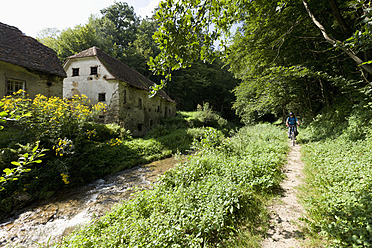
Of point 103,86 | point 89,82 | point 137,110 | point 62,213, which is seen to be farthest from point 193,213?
point 89,82

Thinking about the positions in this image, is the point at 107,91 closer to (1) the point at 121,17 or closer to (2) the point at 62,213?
(2) the point at 62,213

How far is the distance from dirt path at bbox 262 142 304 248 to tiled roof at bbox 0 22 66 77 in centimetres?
1497

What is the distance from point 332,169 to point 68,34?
3255 centimetres

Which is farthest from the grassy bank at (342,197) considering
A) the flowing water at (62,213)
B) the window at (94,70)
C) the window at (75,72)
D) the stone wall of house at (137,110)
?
the window at (75,72)

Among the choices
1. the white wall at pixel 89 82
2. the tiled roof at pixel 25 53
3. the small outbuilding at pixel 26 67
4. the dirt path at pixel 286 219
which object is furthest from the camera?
the white wall at pixel 89 82

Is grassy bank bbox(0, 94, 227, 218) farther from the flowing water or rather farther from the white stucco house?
the white stucco house

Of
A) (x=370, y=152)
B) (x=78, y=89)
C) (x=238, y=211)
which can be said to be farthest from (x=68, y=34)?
(x=370, y=152)

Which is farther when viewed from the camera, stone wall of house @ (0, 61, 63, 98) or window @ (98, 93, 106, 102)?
window @ (98, 93, 106, 102)

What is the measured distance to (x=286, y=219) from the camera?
3.03 m

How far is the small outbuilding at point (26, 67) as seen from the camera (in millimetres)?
9891

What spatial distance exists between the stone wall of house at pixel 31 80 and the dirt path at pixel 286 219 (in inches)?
586

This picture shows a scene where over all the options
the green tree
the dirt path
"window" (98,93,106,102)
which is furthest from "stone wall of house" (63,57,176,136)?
the green tree

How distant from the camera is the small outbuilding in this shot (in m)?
9.89

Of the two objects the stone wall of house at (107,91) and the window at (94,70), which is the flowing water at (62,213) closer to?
the stone wall of house at (107,91)
